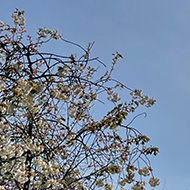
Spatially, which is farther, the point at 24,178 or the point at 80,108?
the point at 80,108

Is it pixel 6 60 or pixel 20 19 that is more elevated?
pixel 20 19

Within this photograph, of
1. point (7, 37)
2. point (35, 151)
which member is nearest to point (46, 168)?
point (35, 151)

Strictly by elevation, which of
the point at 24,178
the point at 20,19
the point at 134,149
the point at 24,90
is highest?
the point at 20,19

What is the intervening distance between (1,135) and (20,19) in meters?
1.45

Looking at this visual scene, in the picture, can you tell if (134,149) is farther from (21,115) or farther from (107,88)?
(21,115)

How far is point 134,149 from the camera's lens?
3752 mm

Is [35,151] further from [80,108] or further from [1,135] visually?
[80,108]

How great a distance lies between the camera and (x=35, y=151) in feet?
9.73

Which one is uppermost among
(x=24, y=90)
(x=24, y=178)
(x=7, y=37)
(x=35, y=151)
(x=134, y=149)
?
(x=7, y=37)

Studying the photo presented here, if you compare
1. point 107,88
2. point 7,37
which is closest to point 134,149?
point 107,88

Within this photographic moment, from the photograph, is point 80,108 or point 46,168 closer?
point 46,168

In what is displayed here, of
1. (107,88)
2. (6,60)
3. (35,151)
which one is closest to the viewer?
(35,151)

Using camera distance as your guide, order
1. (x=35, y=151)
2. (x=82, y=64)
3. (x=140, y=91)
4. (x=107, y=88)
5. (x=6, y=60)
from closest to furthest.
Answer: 1. (x=35, y=151)
2. (x=6, y=60)
3. (x=82, y=64)
4. (x=107, y=88)
5. (x=140, y=91)

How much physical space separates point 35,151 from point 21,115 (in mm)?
652
